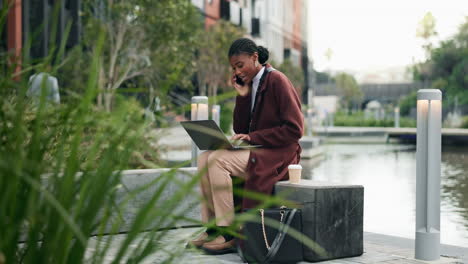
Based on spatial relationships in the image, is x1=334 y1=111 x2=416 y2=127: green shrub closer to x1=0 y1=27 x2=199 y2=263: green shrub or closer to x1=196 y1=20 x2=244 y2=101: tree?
x1=196 y1=20 x2=244 y2=101: tree

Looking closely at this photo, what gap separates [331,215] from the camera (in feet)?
15.7

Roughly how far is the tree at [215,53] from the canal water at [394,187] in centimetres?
1541

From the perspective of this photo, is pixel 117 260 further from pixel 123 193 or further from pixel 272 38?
pixel 272 38

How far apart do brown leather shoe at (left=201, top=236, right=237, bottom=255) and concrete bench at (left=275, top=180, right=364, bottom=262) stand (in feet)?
1.63

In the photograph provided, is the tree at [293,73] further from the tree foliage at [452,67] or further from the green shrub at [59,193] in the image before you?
the green shrub at [59,193]

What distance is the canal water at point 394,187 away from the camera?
24.2 ft

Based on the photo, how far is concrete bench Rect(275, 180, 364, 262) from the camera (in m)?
4.72

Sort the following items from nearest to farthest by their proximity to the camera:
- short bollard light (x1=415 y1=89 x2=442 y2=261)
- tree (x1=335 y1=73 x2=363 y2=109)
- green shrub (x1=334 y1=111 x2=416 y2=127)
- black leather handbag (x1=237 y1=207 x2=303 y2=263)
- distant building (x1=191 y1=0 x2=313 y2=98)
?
1. black leather handbag (x1=237 y1=207 x2=303 y2=263)
2. short bollard light (x1=415 y1=89 x2=442 y2=261)
3. green shrub (x1=334 y1=111 x2=416 y2=127)
4. distant building (x1=191 y1=0 x2=313 y2=98)
5. tree (x1=335 y1=73 x2=363 y2=109)

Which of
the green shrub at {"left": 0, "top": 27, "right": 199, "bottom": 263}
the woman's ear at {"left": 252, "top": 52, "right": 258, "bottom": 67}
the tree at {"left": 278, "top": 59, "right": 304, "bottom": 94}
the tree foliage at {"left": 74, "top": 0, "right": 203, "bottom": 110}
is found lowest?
the green shrub at {"left": 0, "top": 27, "right": 199, "bottom": 263}

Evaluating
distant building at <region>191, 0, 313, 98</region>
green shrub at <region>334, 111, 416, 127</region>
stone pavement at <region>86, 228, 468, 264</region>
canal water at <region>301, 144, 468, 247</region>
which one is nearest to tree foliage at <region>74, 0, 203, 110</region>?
canal water at <region>301, 144, 468, 247</region>

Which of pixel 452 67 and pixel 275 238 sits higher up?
pixel 452 67

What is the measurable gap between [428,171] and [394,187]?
6977mm

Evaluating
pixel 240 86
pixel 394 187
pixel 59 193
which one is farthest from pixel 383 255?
pixel 394 187

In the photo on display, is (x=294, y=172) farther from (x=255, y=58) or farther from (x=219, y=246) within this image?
(x=255, y=58)
